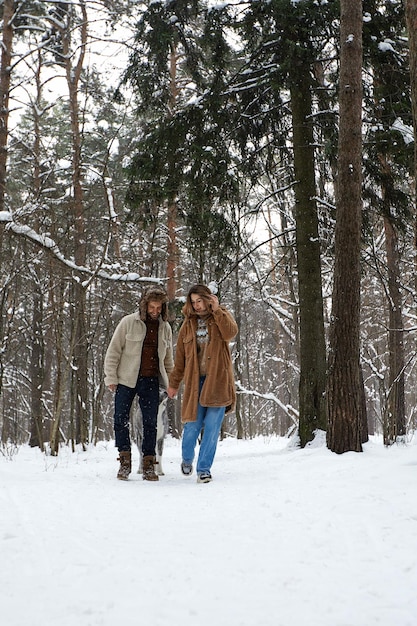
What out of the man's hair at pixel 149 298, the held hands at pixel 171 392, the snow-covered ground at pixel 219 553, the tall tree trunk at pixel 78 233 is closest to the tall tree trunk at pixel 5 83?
the tall tree trunk at pixel 78 233

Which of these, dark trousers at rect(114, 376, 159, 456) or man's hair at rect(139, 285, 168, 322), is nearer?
dark trousers at rect(114, 376, 159, 456)

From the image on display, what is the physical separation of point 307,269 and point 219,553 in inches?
197

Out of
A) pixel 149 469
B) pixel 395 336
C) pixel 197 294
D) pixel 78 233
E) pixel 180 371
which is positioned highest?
pixel 78 233

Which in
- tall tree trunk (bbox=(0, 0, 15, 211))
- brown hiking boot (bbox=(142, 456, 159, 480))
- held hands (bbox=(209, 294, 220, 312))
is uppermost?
tall tree trunk (bbox=(0, 0, 15, 211))

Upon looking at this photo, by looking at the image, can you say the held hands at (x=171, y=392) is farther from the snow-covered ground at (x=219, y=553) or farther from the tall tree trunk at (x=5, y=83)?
the tall tree trunk at (x=5, y=83)

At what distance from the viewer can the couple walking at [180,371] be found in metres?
5.23

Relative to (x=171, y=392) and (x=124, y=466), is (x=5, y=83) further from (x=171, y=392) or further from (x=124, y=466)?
(x=124, y=466)

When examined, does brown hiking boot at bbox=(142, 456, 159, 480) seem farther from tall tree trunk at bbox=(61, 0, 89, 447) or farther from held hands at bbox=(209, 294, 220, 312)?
tall tree trunk at bbox=(61, 0, 89, 447)

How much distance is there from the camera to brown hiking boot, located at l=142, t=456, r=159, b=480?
5180 mm

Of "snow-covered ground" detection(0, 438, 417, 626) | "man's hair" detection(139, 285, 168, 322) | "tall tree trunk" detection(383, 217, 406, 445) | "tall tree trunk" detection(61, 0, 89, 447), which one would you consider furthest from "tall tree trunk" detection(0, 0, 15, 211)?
"tall tree trunk" detection(383, 217, 406, 445)

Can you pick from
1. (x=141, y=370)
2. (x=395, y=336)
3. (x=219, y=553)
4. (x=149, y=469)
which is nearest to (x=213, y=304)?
(x=141, y=370)

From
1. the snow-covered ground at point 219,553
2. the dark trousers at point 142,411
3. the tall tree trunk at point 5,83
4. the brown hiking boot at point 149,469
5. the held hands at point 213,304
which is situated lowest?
the brown hiking boot at point 149,469

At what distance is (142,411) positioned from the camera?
17.7ft

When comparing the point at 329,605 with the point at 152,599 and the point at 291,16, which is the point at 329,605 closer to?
the point at 152,599
